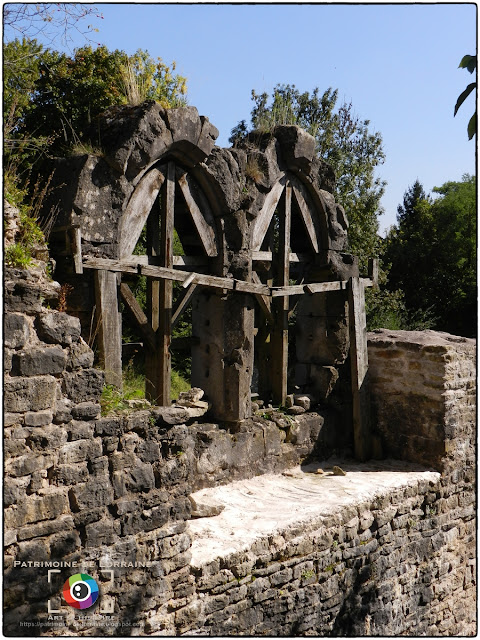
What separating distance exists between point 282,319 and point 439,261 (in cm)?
1330

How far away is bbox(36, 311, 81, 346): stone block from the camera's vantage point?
4.21 meters

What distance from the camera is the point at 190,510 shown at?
511 centimetres

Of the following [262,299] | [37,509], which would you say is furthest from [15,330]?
[262,299]

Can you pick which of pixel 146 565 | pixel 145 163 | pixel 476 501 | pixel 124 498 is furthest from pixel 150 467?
pixel 476 501

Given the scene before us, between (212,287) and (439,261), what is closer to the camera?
(212,287)

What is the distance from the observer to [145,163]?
265 inches

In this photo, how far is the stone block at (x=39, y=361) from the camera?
160 inches

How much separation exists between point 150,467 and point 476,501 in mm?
5204

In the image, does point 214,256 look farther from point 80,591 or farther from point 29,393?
point 80,591

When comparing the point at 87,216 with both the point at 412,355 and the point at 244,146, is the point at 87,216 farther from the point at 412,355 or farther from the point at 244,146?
the point at 412,355

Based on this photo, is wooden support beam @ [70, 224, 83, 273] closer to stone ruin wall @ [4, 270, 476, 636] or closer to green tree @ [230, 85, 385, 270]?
stone ruin wall @ [4, 270, 476, 636]

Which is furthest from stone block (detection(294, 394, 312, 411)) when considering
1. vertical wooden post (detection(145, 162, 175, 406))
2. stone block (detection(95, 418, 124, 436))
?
stone block (detection(95, 418, 124, 436))

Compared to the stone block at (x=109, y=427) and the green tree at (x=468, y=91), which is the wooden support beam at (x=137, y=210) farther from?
the green tree at (x=468, y=91)

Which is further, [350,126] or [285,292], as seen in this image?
[350,126]
